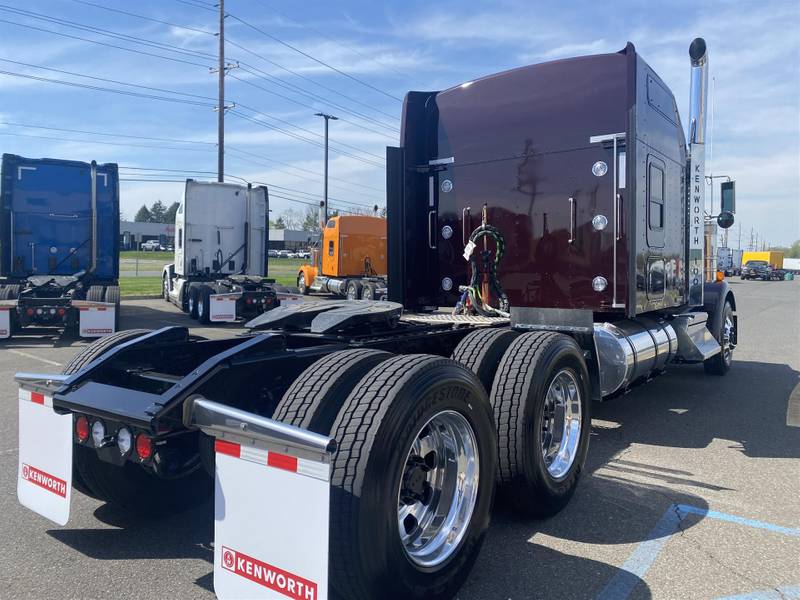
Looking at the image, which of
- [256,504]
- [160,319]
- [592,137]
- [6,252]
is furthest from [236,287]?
[256,504]

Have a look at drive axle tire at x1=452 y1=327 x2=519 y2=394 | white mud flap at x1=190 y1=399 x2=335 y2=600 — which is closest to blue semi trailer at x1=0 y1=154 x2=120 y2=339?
drive axle tire at x1=452 y1=327 x2=519 y2=394

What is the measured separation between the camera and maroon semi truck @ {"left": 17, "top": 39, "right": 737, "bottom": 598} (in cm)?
254

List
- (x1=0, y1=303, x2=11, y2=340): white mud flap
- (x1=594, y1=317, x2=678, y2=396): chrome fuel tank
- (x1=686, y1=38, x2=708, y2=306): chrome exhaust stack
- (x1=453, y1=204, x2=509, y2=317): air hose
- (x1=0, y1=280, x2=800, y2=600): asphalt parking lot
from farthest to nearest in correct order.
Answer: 1. (x1=0, y1=303, x2=11, y2=340): white mud flap
2. (x1=686, y1=38, x2=708, y2=306): chrome exhaust stack
3. (x1=453, y1=204, x2=509, y2=317): air hose
4. (x1=594, y1=317, x2=678, y2=396): chrome fuel tank
5. (x1=0, y1=280, x2=800, y2=600): asphalt parking lot

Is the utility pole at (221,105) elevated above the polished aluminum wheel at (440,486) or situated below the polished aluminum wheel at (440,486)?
above

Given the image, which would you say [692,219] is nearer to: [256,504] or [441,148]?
[441,148]

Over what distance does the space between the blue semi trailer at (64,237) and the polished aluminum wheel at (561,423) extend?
10220mm

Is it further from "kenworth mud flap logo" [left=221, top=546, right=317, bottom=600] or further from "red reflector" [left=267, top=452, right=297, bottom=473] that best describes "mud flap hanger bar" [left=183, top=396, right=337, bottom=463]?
"kenworth mud flap logo" [left=221, top=546, right=317, bottom=600]

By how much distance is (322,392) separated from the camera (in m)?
2.82

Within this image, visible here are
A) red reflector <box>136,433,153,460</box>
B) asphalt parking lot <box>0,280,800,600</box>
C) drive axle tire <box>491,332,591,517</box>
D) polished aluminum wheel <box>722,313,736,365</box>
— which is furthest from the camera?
polished aluminum wheel <box>722,313,736,365</box>

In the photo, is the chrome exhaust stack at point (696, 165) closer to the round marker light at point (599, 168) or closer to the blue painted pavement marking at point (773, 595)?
the round marker light at point (599, 168)

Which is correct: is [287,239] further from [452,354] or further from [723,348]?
[452,354]

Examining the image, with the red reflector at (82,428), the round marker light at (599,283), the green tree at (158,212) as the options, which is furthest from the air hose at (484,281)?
the green tree at (158,212)

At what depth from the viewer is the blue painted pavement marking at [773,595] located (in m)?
3.04

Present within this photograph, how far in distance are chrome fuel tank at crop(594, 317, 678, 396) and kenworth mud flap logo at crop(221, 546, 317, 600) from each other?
365cm
